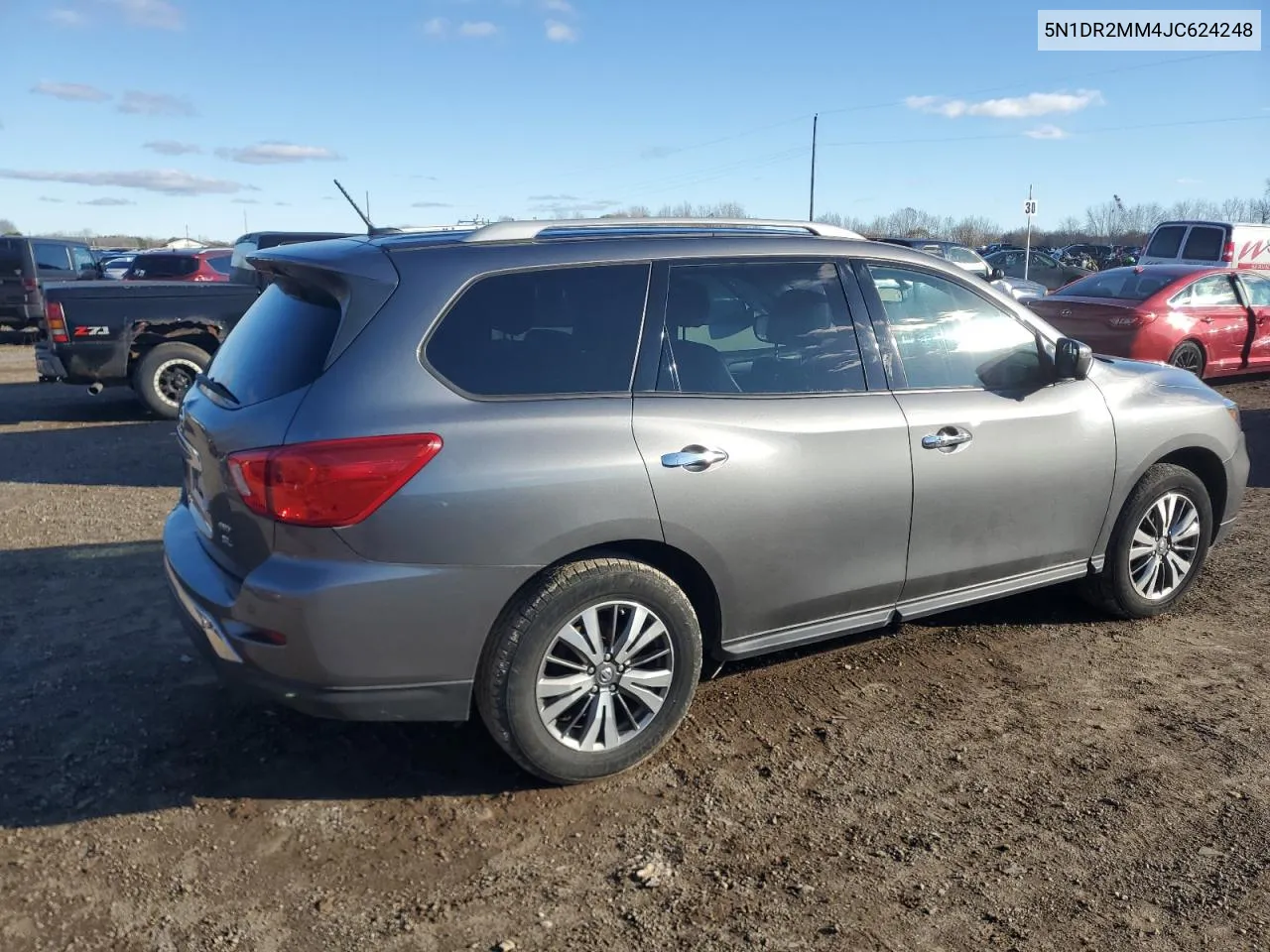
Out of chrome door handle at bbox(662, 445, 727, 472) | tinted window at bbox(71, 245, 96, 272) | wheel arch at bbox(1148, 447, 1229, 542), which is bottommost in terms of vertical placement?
wheel arch at bbox(1148, 447, 1229, 542)

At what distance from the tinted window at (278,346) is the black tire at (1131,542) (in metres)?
3.63

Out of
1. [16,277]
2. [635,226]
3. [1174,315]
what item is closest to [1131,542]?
[635,226]

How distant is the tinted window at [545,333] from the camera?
3277 millimetres

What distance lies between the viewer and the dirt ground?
2.81 metres

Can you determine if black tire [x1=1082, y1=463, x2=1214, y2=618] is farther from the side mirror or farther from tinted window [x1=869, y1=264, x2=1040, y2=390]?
tinted window [x1=869, y1=264, x2=1040, y2=390]

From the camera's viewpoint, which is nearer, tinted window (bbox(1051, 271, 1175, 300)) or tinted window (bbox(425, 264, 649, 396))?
tinted window (bbox(425, 264, 649, 396))

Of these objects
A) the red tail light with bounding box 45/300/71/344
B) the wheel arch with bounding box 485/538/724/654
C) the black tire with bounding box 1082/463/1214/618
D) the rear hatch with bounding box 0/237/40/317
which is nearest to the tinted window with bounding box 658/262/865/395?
the wheel arch with bounding box 485/538/724/654

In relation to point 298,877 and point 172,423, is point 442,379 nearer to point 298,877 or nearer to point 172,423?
point 298,877

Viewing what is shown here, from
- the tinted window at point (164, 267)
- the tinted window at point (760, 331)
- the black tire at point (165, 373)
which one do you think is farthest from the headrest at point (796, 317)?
the tinted window at point (164, 267)

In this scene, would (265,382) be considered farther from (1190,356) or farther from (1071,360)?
(1190,356)

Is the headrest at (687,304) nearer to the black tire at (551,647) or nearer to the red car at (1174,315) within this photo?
the black tire at (551,647)

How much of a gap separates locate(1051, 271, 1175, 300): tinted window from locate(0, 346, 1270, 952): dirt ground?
25.8 ft

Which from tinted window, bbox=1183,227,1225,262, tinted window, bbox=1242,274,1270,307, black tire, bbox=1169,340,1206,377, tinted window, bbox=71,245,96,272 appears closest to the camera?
black tire, bbox=1169,340,1206,377

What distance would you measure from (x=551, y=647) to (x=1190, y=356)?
1106 cm
